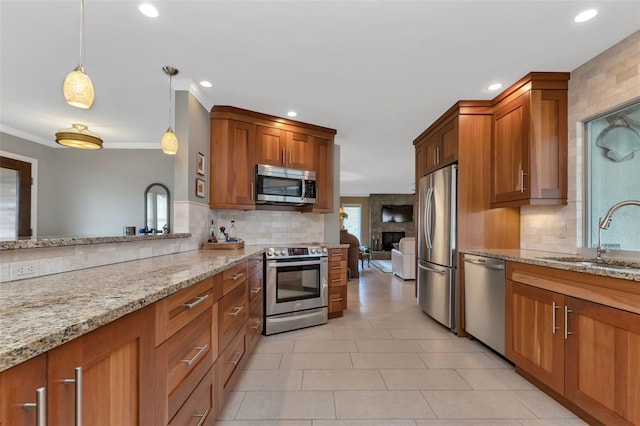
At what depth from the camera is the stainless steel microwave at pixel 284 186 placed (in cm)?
326

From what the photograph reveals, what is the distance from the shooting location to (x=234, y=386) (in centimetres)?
192

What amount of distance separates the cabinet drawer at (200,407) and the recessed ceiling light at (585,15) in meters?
2.99

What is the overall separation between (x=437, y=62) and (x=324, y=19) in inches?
39.9

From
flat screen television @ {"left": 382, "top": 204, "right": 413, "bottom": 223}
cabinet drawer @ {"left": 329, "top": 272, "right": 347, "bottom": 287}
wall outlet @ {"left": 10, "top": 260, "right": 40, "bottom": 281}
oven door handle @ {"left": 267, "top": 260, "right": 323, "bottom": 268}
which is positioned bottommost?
cabinet drawer @ {"left": 329, "top": 272, "right": 347, "bottom": 287}

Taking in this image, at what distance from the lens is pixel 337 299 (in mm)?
3432

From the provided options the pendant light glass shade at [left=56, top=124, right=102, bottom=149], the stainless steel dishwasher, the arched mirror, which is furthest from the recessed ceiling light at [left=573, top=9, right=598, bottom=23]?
the arched mirror

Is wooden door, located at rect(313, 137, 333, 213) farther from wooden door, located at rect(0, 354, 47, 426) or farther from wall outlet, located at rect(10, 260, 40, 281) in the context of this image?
wooden door, located at rect(0, 354, 47, 426)

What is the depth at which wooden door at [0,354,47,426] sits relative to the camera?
0.50 metres

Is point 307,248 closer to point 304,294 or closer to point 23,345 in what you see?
point 304,294

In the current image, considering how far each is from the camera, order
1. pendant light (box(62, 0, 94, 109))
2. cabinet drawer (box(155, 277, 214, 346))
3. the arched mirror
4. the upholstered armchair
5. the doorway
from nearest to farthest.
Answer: cabinet drawer (box(155, 277, 214, 346))
pendant light (box(62, 0, 94, 109))
the doorway
the arched mirror
the upholstered armchair

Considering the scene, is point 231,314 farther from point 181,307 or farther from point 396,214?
point 396,214

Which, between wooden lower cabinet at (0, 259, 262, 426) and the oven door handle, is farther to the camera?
the oven door handle

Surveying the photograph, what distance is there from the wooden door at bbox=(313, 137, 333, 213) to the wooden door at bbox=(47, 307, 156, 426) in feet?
9.50

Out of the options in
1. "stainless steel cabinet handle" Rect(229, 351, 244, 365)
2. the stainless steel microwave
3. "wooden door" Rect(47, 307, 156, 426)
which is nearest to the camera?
"wooden door" Rect(47, 307, 156, 426)
